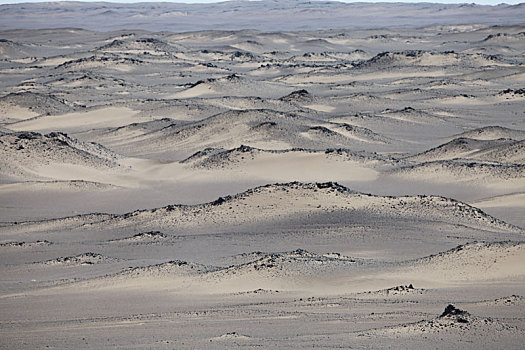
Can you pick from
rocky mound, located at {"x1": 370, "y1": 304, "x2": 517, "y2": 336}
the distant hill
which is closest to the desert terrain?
rocky mound, located at {"x1": 370, "y1": 304, "x2": 517, "y2": 336}

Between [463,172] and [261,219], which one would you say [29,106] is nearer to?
[463,172]

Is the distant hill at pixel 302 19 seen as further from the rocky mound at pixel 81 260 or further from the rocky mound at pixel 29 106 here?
the rocky mound at pixel 81 260

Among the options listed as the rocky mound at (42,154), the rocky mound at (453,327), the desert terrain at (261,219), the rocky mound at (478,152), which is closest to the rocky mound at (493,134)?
the desert terrain at (261,219)

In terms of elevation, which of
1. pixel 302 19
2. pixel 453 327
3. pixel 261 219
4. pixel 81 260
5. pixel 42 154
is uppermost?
pixel 453 327

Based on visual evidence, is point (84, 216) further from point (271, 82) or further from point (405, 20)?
point (405, 20)

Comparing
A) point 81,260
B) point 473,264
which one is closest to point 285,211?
point 81,260

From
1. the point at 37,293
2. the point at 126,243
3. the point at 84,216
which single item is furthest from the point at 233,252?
the point at 84,216

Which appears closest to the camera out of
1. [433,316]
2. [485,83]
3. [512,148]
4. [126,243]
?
[433,316]

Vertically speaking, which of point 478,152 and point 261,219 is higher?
point 261,219
